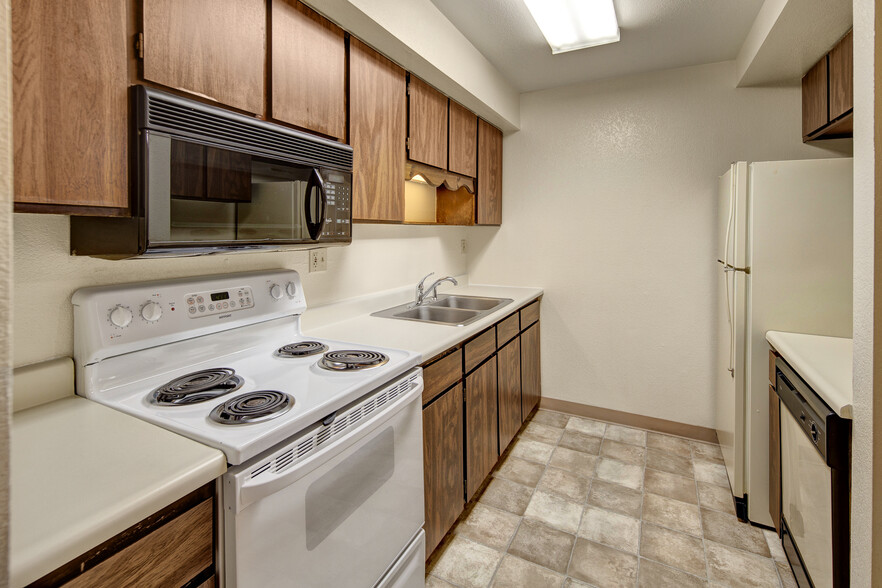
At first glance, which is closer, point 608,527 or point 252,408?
point 252,408

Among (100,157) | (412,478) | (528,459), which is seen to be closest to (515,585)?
(412,478)

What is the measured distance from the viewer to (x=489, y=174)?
302 cm

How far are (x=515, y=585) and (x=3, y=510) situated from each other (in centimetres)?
173

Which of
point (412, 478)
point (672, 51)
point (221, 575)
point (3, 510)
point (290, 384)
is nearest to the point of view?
point (3, 510)

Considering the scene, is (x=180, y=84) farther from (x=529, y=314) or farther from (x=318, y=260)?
(x=529, y=314)

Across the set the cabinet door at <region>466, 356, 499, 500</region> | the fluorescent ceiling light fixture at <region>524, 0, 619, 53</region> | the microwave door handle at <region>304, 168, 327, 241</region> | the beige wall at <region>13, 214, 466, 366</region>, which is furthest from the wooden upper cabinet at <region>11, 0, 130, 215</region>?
the fluorescent ceiling light fixture at <region>524, 0, 619, 53</region>

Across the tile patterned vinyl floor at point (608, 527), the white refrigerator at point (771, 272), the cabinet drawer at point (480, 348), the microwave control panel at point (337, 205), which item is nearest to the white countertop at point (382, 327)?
the cabinet drawer at point (480, 348)

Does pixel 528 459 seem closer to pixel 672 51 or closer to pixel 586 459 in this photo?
pixel 586 459

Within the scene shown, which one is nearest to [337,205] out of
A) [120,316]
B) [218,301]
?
[218,301]

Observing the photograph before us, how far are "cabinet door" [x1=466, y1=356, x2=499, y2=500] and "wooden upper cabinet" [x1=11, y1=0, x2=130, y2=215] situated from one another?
1.47m

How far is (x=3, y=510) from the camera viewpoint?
1.14 feet

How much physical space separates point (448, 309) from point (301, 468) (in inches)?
66.4

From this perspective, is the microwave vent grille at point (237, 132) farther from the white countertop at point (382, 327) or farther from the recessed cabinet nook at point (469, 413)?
the recessed cabinet nook at point (469, 413)

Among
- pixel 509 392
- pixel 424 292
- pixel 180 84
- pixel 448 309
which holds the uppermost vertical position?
pixel 180 84
